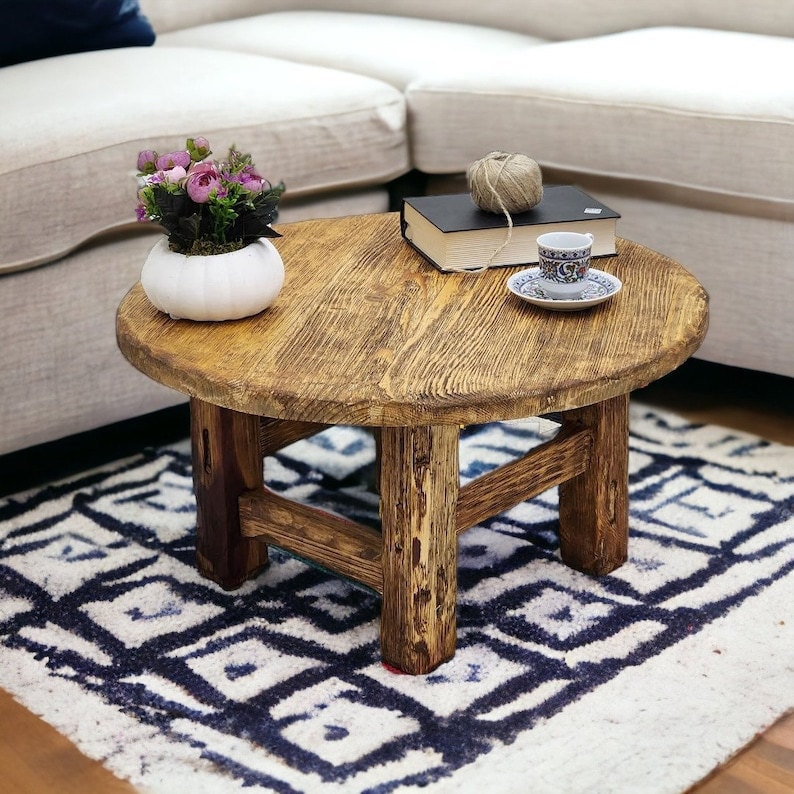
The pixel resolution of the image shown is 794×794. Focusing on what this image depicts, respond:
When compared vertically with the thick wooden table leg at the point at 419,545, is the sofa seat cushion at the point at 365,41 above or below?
above

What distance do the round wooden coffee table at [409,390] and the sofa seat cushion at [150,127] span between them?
0.34 meters

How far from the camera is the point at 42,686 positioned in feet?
4.09

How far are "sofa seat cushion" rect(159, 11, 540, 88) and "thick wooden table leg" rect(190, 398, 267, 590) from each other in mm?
995

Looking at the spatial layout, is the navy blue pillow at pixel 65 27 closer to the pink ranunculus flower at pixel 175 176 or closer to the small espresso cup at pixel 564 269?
the pink ranunculus flower at pixel 175 176

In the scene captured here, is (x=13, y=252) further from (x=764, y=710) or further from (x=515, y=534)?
(x=764, y=710)

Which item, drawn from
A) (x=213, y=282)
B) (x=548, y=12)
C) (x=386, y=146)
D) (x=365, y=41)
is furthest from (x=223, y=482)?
(x=548, y=12)

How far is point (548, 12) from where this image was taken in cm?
247

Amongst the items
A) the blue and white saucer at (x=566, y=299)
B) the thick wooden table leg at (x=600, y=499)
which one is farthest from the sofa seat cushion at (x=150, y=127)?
the thick wooden table leg at (x=600, y=499)

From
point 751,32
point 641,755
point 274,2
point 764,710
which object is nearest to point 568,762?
point 641,755

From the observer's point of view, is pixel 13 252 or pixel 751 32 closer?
pixel 13 252

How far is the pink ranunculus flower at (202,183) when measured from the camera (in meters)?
1.15

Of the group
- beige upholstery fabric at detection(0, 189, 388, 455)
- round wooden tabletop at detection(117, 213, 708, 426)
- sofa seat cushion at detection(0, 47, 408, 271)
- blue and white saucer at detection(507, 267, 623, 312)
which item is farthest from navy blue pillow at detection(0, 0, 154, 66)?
blue and white saucer at detection(507, 267, 623, 312)

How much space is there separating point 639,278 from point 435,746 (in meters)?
0.57

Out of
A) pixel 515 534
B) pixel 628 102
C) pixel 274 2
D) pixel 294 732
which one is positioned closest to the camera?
pixel 294 732
